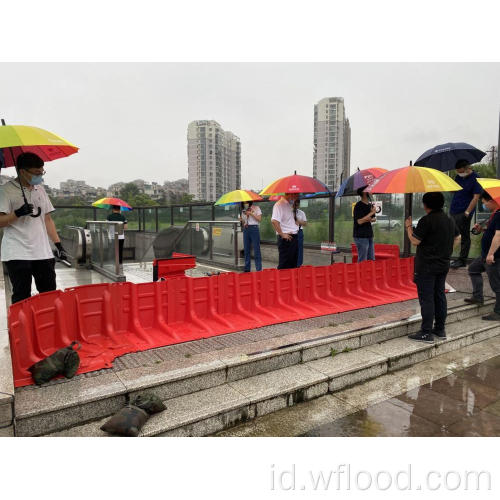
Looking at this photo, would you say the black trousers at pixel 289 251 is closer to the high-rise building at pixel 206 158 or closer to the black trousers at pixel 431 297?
the black trousers at pixel 431 297

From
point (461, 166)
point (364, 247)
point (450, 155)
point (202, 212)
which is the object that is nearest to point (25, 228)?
point (364, 247)

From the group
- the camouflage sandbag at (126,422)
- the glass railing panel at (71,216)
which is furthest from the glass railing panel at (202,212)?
the camouflage sandbag at (126,422)

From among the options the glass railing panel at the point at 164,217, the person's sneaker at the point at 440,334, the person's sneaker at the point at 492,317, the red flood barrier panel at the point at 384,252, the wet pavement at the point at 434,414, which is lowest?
the wet pavement at the point at 434,414

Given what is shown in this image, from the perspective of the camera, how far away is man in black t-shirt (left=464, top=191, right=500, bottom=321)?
17.4ft

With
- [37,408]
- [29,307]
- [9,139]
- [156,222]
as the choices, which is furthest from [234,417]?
[156,222]

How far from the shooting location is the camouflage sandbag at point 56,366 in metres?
3.17

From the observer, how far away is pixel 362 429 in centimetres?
311

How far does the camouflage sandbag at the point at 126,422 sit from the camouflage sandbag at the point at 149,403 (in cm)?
9

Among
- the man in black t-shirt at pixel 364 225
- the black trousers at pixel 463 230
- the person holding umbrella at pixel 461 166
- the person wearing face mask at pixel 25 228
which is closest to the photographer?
the person wearing face mask at pixel 25 228

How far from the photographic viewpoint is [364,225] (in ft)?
22.8

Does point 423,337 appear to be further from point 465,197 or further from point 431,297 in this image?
point 465,197

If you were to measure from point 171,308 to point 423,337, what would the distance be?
3206mm
